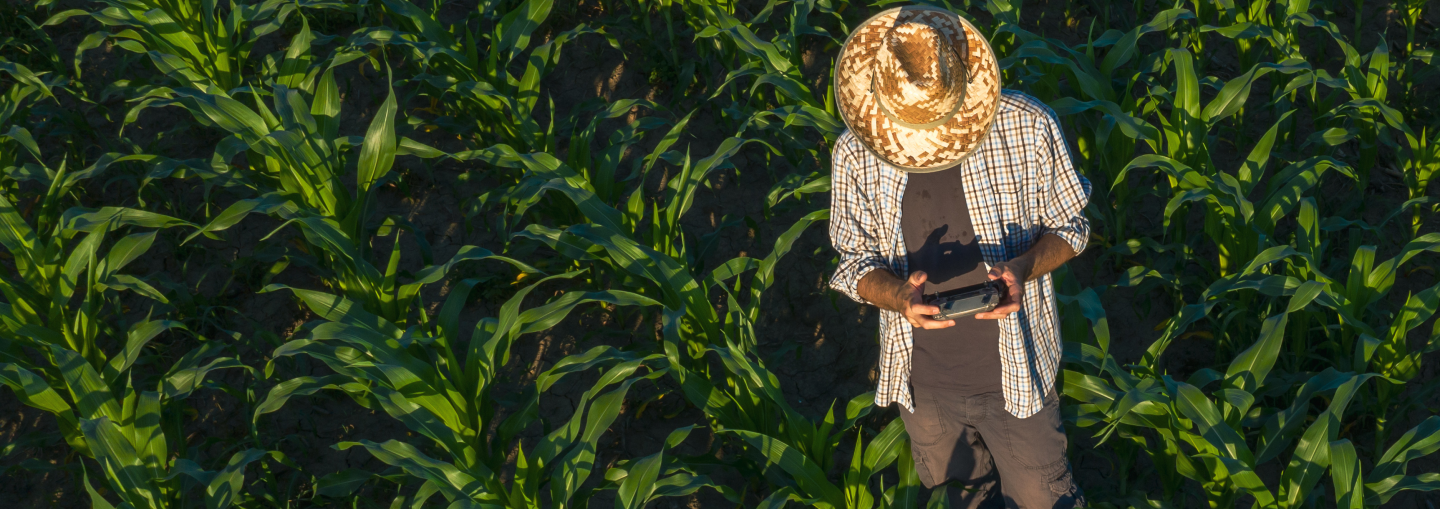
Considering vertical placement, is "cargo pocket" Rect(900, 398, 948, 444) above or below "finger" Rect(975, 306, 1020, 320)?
below

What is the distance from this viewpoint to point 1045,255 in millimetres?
1889

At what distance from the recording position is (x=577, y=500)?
2.65 m

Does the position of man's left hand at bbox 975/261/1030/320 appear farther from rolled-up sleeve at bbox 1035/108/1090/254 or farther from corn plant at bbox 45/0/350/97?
corn plant at bbox 45/0/350/97

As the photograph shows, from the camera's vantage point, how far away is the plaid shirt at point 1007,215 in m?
1.84

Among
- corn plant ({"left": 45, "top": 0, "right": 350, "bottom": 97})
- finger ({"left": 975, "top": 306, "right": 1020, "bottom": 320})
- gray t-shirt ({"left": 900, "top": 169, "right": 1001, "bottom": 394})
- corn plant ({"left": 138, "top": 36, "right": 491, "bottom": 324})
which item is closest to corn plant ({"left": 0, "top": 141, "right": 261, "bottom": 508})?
corn plant ({"left": 138, "top": 36, "right": 491, "bottom": 324})

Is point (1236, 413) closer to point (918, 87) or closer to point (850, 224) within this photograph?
point (850, 224)

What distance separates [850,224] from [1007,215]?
0.31m

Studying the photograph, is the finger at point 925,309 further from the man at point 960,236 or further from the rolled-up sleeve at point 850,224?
the rolled-up sleeve at point 850,224

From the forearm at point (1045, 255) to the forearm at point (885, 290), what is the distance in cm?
22

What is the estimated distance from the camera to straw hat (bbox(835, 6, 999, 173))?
5.05 feet

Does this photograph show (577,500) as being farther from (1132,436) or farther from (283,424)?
(1132,436)

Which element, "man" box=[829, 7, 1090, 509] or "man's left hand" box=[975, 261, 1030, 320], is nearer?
"man" box=[829, 7, 1090, 509]

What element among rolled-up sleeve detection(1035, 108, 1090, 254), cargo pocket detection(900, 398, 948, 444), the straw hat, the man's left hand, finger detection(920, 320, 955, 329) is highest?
the straw hat

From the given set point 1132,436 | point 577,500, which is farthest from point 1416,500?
point 577,500
